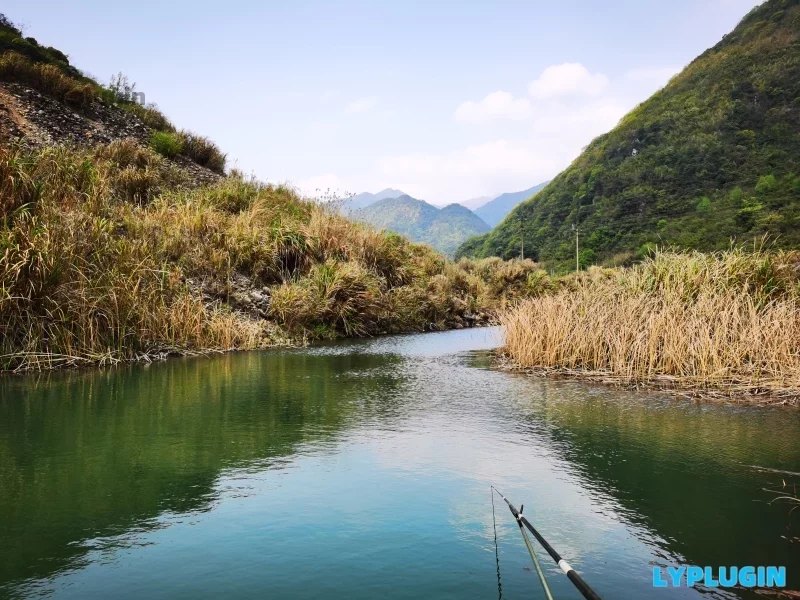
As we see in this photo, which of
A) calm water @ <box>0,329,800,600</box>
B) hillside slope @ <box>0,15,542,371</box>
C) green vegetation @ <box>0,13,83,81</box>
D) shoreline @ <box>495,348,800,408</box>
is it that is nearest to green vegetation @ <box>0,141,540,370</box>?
hillside slope @ <box>0,15,542,371</box>

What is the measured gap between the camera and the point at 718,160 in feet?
206

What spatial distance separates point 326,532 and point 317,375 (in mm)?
4819

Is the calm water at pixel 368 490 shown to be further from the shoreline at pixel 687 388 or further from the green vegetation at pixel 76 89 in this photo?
the green vegetation at pixel 76 89

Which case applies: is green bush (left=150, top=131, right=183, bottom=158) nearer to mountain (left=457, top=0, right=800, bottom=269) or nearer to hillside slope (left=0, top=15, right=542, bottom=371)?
hillside slope (left=0, top=15, right=542, bottom=371)

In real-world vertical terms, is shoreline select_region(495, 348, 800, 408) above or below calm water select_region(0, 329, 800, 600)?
above

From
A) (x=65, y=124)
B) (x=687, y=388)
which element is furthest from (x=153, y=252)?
(x=65, y=124)

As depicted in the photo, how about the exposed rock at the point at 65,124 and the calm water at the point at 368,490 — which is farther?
the exposed rock at the point at 65,124

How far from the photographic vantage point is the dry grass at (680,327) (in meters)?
6.43

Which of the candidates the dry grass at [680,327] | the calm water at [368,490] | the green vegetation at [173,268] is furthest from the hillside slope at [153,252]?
the dry grass at [680,327]

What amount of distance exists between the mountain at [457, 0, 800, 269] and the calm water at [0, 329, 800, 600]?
48273 millimetres

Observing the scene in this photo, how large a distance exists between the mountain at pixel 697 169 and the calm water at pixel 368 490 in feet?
158

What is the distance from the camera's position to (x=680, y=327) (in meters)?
6.80

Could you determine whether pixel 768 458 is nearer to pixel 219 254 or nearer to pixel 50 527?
pixel 50 527

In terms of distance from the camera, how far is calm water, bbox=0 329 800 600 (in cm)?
227
